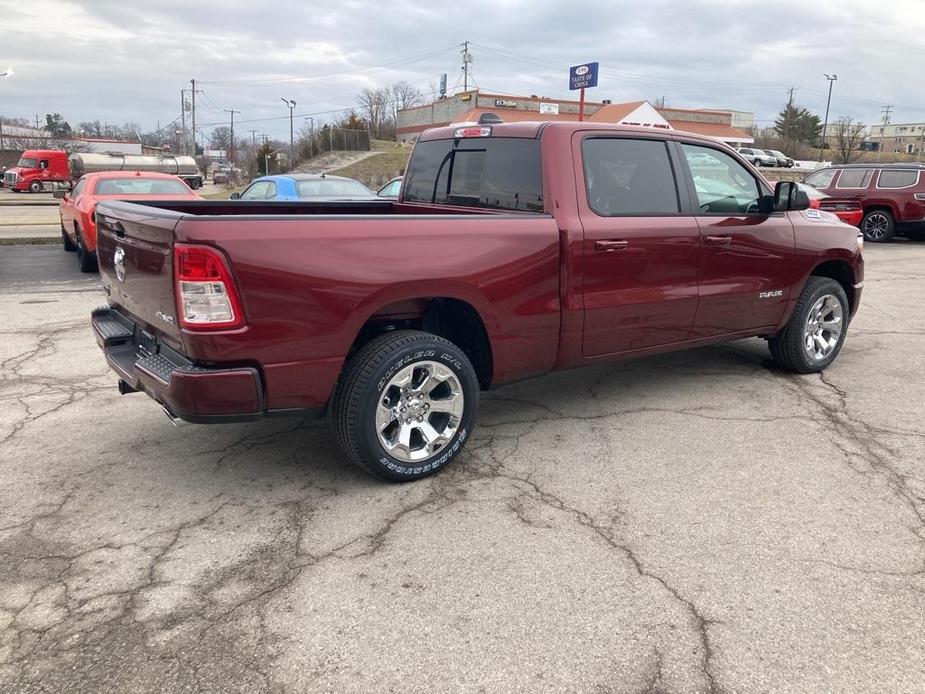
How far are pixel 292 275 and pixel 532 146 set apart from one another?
5.74ft

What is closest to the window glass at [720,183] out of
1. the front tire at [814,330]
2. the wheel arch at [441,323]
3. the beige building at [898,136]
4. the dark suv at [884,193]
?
the front tire at [814,330]

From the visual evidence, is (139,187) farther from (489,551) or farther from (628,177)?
(489,551)

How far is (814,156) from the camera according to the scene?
7675 centimetres

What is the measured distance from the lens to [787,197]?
16.7ft

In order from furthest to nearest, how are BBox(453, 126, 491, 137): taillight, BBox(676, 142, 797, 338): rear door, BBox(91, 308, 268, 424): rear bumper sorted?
BBox(676, 142, 797, 338): rear door
BBox(453, 126, 491, 137): taillight
BBox(91, 308, 268, 424): rear bumper

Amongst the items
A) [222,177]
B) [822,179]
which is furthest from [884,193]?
[222,177]

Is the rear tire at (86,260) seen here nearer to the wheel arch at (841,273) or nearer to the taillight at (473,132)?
the taillight at (473,132)

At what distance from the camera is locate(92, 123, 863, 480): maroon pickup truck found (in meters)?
3.21

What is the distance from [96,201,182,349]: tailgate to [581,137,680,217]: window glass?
2332 millimetres

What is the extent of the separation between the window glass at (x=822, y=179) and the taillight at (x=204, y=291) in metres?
17.0

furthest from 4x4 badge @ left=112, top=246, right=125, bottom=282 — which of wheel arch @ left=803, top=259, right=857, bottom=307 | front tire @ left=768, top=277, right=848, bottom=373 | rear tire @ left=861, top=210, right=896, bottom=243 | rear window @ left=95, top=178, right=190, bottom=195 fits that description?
rear tire @ left=861, top=210, right=896, bottom=243

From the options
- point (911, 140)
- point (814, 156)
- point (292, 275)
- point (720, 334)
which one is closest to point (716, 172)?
point (720, 334)

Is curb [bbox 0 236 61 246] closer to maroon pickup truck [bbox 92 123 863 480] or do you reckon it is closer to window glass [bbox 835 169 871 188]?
maroon pickup truck [bbox 92 123 863 480]

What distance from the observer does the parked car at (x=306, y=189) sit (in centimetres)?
1139
